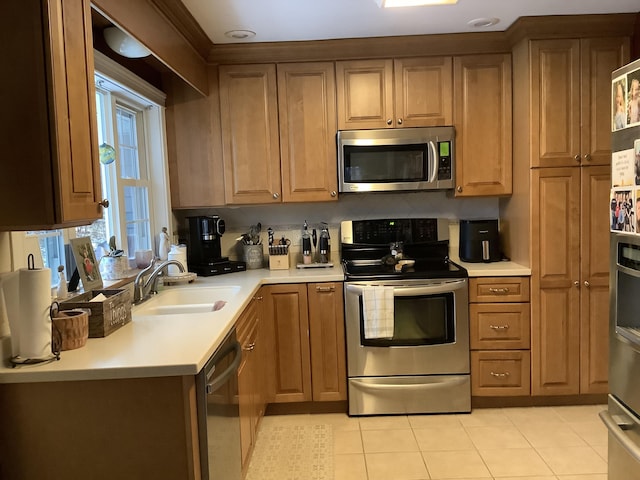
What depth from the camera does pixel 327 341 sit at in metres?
3.23

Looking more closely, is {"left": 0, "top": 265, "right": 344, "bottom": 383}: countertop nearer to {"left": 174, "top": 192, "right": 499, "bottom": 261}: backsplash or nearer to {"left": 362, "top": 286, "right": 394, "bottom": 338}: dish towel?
{"left": 362, "top": 286, "right": 394, "bottom": 338}: dish towel

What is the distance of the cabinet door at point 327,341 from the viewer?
3.20 metres

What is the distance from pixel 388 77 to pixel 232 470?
8.06 ft

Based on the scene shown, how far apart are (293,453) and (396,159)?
6.09 feet

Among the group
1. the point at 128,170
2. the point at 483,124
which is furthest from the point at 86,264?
the point at 483,124

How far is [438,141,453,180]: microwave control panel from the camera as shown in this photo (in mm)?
3340

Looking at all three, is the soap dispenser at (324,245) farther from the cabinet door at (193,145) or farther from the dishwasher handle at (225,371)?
the dishwasher handle at (225,371)

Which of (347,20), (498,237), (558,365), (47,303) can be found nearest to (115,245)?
(47,303)

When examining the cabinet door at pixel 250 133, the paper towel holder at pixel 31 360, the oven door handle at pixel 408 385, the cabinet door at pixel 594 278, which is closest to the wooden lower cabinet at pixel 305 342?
the oven door handle at pixel 408 385

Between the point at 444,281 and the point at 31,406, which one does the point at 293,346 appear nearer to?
the point at 444,281

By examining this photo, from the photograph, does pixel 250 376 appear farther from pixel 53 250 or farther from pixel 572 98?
pixel 572 98

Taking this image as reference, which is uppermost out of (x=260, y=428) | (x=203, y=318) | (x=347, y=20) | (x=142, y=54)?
(x=347, y=20)

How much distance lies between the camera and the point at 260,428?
10.2 ft

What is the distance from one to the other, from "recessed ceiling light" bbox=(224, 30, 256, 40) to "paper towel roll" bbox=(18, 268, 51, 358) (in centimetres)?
197
